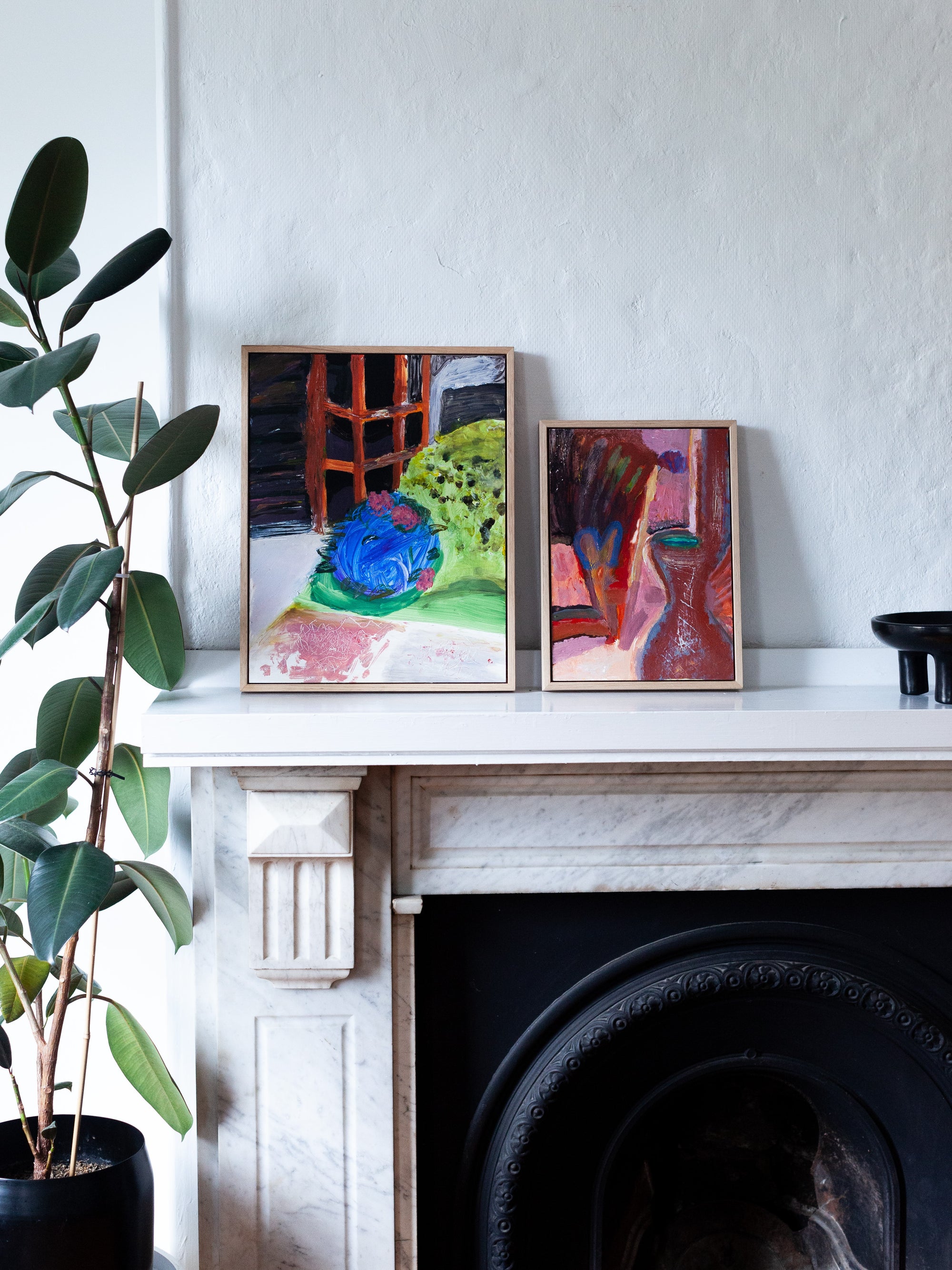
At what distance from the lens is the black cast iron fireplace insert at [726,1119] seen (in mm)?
1326

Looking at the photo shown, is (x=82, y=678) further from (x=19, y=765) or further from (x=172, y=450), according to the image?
(x=172, y=450)

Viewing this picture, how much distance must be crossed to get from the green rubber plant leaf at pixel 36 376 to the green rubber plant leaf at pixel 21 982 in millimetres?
648

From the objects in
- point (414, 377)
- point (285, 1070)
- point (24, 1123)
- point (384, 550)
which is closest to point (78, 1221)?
point (24, 1123)

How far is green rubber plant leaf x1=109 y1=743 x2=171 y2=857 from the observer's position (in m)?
1.26

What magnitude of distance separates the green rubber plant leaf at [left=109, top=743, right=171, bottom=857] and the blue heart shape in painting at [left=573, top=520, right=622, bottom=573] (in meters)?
0.61

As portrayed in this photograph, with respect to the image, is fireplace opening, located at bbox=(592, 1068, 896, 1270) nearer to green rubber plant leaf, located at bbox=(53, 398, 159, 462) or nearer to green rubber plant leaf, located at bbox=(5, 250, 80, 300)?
green rubber plant leaf, located at bbox=(53, 398, 159, 462)

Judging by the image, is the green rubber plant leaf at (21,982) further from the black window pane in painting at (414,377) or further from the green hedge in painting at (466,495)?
the black window pane in painting at (414,377)

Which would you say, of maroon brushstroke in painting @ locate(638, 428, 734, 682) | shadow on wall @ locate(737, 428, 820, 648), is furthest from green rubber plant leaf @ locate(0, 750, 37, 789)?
shadow on wall @ locate(737, 428, 820, 648)

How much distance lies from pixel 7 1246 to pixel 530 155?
1.46 m

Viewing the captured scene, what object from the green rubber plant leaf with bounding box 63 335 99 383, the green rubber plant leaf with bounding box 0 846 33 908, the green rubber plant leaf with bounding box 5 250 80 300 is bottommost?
the green rubber plant leaf with bounding box 0 846 33 908

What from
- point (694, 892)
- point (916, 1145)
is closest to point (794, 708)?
point (694, 892)

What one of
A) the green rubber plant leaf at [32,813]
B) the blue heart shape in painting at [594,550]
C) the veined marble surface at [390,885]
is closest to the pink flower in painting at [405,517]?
the blue heart shape in painting at [594,550]

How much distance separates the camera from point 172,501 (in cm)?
131

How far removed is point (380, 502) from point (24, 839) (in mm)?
586
